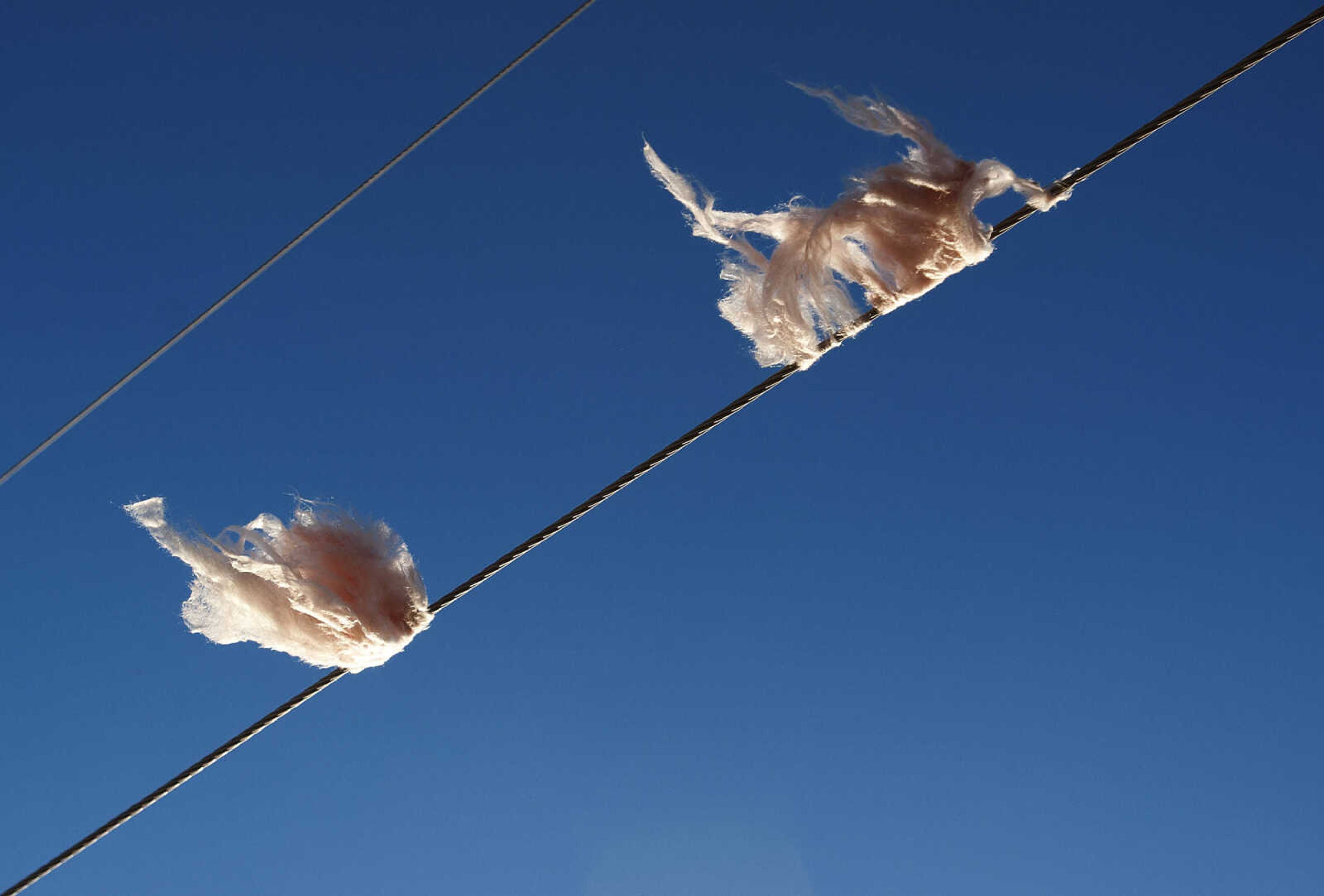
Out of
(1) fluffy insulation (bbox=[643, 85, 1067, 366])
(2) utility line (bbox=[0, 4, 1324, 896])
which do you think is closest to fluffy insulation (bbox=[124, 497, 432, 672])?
(2) utility line (bbox=[0, 4, 1324, 896])

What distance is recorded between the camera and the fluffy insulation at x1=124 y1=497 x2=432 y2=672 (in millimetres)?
3334

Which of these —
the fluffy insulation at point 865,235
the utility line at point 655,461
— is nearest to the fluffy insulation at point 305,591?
the utility line at point 655,461

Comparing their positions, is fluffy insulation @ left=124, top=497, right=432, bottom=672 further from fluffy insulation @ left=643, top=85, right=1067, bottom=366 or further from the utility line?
fluffy insulation @ left=643, top=85, right=1067, bottom=366

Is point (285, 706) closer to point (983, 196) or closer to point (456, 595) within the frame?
point (456, 595)

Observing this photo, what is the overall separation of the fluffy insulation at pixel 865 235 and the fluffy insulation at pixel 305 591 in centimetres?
135

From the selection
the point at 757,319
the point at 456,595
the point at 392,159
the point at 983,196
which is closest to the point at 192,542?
the point at 456,595

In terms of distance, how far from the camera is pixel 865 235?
3.08m

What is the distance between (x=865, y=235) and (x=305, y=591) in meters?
2.01

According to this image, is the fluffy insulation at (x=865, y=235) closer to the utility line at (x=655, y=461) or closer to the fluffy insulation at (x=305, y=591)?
the utility line at (x=655, y=461)

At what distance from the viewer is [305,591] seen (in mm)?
3359

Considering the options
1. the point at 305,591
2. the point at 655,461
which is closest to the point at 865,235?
the point at 655,461

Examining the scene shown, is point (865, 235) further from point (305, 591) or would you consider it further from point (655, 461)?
point (305, 591)

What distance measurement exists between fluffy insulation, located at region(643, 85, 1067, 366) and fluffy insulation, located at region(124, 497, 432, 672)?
1.35m

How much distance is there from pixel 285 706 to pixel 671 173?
1914 millimetres
